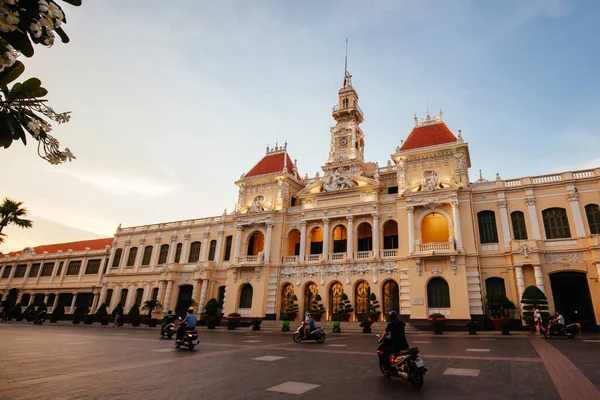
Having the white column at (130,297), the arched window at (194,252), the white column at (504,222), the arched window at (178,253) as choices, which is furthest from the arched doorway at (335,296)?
the white column at (130,297)

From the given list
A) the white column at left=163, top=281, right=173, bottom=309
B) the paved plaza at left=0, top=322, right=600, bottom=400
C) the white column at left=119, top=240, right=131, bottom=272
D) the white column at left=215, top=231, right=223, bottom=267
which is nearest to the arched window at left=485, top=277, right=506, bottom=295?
the paved plaza at left=0, top=322, right=600, bottom=400

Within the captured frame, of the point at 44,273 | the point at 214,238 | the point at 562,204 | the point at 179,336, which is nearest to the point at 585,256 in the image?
the point at 562,204

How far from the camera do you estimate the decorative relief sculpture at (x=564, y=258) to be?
80.3 ft

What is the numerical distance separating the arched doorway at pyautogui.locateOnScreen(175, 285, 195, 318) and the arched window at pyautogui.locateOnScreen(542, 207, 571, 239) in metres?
35.2

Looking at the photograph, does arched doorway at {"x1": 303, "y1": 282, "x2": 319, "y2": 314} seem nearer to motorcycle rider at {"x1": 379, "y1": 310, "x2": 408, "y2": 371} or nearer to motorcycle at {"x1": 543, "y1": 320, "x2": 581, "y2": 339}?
motorcycle at {"x1": 543, "y1": 320, "x2": 581, "y2": 339}

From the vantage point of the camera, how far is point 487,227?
28.1 metres

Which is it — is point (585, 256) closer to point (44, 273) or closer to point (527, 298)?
point (527, 298)

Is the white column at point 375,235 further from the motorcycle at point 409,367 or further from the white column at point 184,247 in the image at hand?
the white column at point 184,247

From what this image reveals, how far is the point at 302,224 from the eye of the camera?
3475cm

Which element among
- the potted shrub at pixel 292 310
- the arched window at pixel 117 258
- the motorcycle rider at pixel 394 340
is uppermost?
the arched window at pixel 117 258

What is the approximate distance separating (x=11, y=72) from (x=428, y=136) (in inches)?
1347

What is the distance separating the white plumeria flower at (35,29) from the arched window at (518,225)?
3137 cm

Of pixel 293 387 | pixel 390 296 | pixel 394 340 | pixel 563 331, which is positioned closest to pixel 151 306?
pixel 390 296

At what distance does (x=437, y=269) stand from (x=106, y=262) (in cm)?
4355
